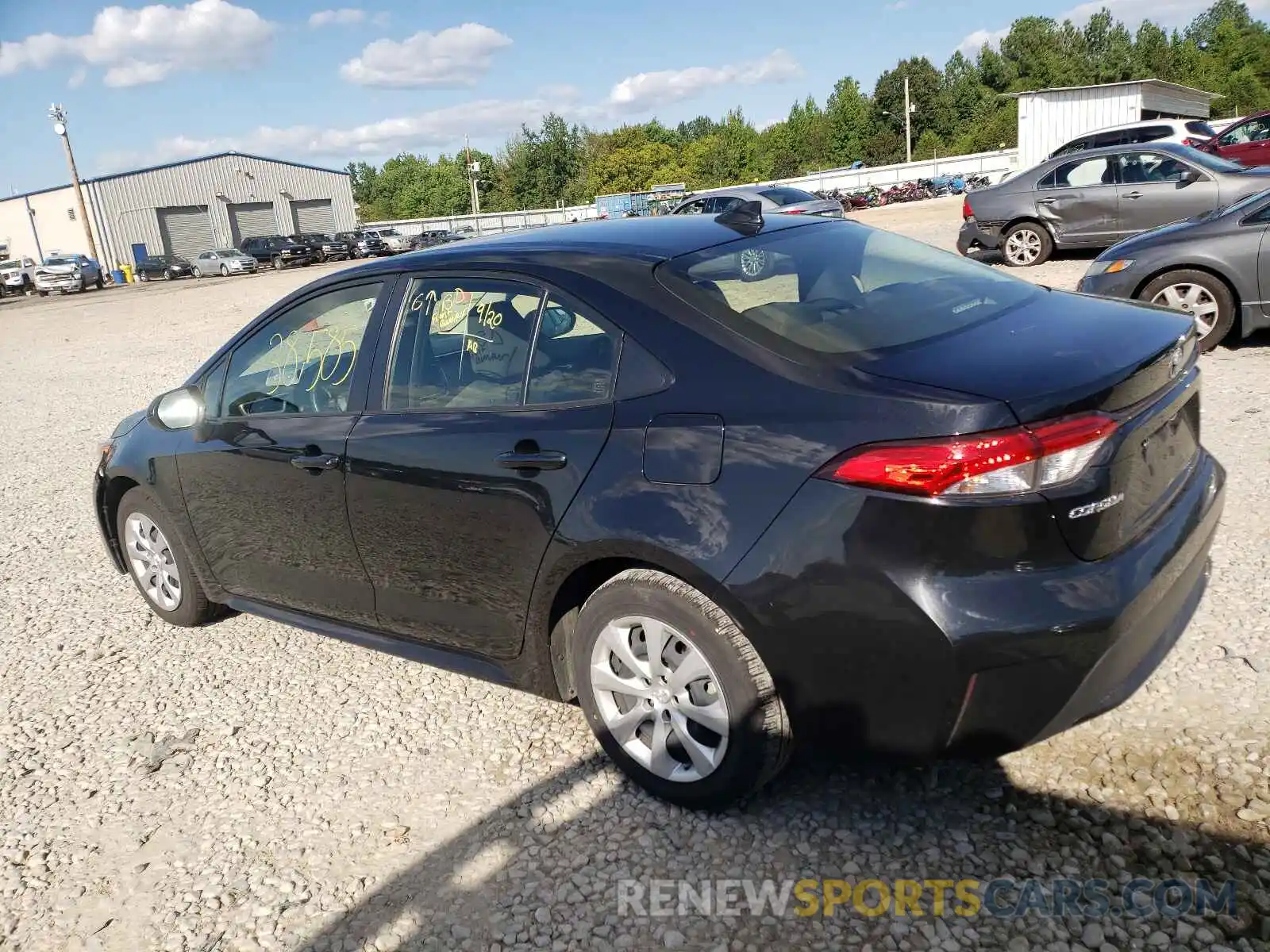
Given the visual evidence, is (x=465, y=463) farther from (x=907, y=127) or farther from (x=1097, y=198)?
(x=907, y=127)

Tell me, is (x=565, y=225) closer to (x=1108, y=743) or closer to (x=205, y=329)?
(x=1108, y=743)

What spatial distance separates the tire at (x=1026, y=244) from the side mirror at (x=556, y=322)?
464 inches

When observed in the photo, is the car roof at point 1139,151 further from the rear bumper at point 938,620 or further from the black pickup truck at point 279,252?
the black pickup truck at point 279,252

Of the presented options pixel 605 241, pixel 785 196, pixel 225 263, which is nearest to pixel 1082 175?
pixel 785 196

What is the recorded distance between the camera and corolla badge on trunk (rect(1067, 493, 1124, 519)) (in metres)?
2.34

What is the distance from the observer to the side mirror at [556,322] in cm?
306

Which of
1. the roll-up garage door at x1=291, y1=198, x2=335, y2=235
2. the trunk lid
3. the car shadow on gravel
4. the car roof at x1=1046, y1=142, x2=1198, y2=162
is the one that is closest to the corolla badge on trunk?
the trunk lid

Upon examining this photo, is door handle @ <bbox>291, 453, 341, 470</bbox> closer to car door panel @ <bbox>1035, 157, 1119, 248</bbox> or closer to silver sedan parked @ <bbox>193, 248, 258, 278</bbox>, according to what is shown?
car door panel @ <bbox>1035, 157, 1119, 248</bbox>

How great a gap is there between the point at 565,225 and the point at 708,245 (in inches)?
37.0

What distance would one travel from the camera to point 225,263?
45.7 m

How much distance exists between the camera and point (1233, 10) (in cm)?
11275

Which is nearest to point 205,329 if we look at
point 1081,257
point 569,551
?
point 1081,257

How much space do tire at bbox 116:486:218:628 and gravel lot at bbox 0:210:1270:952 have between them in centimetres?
25

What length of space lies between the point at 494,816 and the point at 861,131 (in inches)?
3929
